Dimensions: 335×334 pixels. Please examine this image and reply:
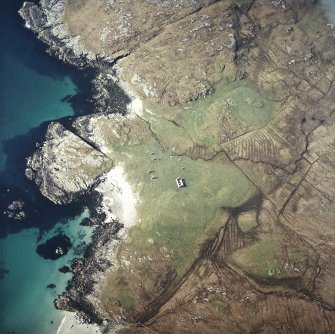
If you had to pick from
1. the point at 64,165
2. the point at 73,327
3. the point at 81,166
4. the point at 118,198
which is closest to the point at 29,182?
the point at 64,165

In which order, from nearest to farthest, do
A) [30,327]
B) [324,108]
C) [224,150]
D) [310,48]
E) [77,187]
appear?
1. [30,327]
2. [77,187]
3. [224,150]
4. [324,108]
5. [310,48]

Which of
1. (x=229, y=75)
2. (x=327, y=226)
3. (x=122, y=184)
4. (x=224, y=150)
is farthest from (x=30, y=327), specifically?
(x=229, y=75)

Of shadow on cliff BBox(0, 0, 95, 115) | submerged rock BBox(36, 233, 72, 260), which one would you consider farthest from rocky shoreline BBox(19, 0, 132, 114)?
submerged rock BBox(36, 233, 72, 260)

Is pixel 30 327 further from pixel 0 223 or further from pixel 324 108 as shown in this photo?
pixel 324 108

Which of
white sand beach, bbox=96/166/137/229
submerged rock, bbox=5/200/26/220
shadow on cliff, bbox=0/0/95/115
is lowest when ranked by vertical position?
submerged rock, bbox=5/200/26/220

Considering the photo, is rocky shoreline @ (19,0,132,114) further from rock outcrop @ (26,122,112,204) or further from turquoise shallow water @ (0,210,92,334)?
turquoise shallow water @ (0,210,92,334)

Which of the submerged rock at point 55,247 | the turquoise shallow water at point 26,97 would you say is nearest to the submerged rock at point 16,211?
the submerged rock at point 55,247

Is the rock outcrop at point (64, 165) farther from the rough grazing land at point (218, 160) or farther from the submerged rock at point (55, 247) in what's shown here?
the submerged rock at point (55, 247)
